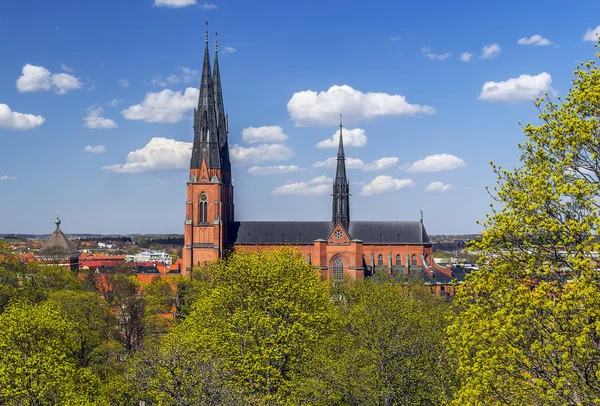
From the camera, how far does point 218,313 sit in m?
34.0

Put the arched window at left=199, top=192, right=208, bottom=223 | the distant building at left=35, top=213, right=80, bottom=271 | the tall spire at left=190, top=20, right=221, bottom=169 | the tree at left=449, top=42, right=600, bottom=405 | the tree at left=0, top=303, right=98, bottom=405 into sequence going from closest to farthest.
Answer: the tree at left=449, top=42, right=600, bottom=405 < the tree at left=0, top=303, right=98, bottom=405 < the distant building at left=35, top=213, right=80, bottom=271 < the tall spire at left=190, top=20, right=221, bottom=169 < the arched window at left=199, top=192, right=208, bottom=223

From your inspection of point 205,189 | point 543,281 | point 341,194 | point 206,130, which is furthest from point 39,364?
point 341,194

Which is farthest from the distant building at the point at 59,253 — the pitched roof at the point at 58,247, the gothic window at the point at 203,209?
the gothic window at the point at 203,209

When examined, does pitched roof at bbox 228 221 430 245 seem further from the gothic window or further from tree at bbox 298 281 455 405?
tree at bbox 298 281 455 405

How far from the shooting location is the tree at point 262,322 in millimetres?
30094

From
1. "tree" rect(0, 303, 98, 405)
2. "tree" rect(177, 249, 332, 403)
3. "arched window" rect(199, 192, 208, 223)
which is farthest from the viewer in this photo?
"arched window" rect(199, 192, 208, 223)

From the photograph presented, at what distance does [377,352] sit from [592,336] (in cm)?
1346

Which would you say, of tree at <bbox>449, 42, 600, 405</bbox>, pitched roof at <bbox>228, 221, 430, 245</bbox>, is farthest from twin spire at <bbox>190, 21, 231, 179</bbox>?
tree at <bbox>449, 42, 600, 405</bbox>

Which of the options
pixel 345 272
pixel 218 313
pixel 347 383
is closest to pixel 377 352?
pixel 347 383

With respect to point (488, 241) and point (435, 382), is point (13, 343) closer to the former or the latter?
point (435, 382)

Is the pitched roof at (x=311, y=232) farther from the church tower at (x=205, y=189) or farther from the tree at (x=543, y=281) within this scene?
the tree at (x=543, y=281)

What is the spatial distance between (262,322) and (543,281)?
16.3m

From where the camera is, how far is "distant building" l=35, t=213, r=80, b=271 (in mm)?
87375

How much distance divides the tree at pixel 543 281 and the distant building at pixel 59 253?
7798cm
